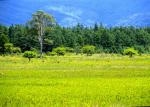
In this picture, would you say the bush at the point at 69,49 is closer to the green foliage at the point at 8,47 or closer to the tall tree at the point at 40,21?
the tall tree at the point at 40,21

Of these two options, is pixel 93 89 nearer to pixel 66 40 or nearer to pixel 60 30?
pixel 66 40

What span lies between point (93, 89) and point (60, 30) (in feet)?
367

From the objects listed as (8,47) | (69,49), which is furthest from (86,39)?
(8,47)

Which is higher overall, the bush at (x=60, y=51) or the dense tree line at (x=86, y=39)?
the dense tree line at (x=86, y=39)

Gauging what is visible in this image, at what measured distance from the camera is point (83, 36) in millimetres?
135875

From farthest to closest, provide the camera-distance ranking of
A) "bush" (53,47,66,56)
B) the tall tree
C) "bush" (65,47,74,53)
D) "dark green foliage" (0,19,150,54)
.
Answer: "bush" (65,47,74,53) < "dark green foliage" (0,19,150,54) < the tall tree < "bush" (53,47,66,56)

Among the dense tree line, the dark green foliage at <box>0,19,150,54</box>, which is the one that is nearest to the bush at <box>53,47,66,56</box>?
the dark green foliage at <box>0,19,150,54</box>

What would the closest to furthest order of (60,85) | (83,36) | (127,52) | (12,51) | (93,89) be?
(93,89)
(60,85)
(127,52)
(12,51)
(83,36)

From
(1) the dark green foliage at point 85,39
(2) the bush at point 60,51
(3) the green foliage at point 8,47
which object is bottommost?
(2) the bush at point 60,51

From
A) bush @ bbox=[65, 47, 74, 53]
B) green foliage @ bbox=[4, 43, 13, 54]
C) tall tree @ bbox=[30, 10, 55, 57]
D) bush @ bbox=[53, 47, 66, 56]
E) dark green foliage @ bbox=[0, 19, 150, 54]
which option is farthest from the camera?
bush @ bbox=[65, 47, 74, 53]

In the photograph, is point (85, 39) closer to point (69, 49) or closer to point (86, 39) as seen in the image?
point (86, 39)

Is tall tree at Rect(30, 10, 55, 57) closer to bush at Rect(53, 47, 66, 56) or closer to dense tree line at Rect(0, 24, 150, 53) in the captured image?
bush at Rect(53, 47, 66, 56)

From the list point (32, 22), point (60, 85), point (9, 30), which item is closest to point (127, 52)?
point (32, 22)

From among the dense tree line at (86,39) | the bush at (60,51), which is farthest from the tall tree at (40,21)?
the dense tree line at (86,39)
